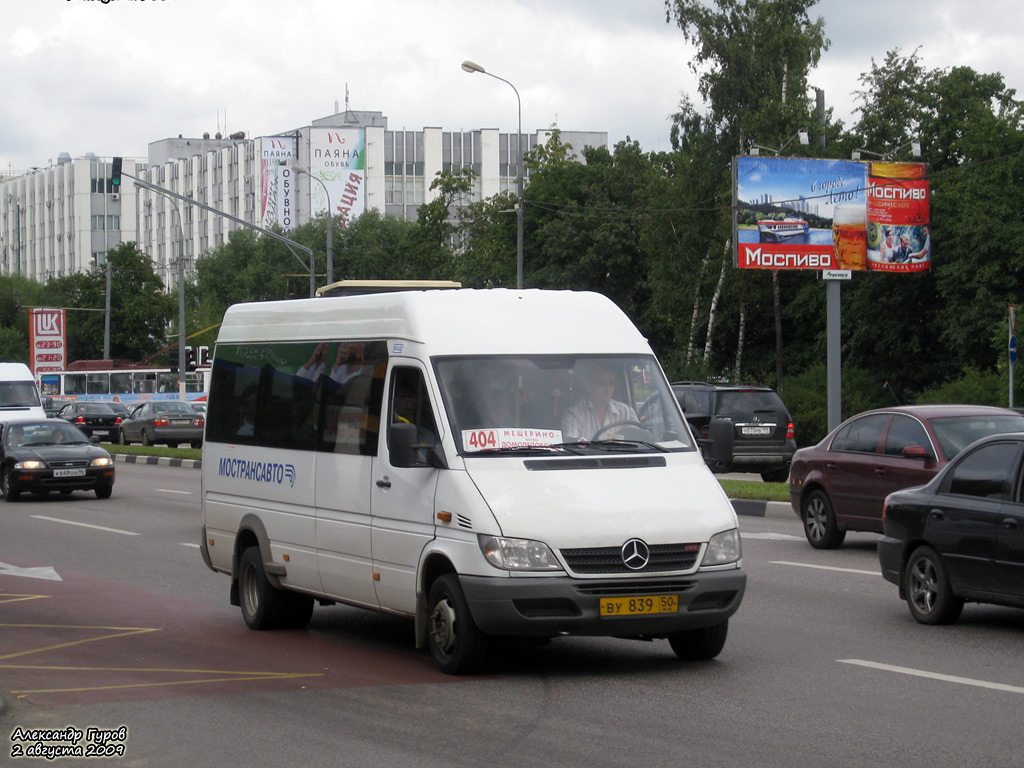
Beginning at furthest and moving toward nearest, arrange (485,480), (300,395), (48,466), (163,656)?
(48,466)
(300,395)
(163,656)
(485,480)

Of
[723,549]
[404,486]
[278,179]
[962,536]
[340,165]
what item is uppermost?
[340,165]

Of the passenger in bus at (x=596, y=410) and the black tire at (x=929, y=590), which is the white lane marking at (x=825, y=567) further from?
the passenger in bus at (x=596, y=410)

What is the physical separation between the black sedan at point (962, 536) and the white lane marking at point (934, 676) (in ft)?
4.81

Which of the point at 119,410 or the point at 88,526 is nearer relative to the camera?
the point at 88,526

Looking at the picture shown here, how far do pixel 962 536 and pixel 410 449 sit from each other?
13.6 ft

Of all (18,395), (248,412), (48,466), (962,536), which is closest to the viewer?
(962,536)

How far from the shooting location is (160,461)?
39.6m

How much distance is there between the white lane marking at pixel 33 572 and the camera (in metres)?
14.4

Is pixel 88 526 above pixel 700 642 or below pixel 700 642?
below

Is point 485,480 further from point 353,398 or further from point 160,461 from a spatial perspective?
point 160,461

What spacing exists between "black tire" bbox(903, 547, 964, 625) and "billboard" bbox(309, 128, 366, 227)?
376 feet

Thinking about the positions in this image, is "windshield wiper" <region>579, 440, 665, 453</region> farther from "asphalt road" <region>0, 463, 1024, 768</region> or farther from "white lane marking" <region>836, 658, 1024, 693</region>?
"white lane marking" <region>836, 658, 1024, 693</region>

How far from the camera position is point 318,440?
32.5 ft

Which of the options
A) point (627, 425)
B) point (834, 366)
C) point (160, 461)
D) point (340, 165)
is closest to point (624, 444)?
point (627, 425)
